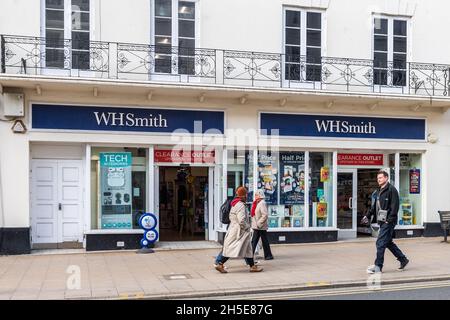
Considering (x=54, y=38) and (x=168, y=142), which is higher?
(x=54, y=38)

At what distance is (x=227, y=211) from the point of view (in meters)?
10.5

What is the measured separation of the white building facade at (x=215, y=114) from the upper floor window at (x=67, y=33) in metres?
0.03

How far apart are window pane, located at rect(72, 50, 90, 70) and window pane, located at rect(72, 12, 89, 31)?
2.15 feet

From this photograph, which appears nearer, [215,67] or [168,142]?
[168,142]

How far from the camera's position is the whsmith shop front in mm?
13188

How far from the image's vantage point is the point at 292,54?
48.1 ft

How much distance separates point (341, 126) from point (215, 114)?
145 inches

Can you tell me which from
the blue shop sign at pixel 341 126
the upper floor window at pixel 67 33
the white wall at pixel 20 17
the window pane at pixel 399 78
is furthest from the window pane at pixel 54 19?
the window pane at pixel 399 78

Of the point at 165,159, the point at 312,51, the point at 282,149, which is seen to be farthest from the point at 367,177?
the point at 165,159

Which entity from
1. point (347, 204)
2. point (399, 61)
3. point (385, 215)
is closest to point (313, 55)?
point (399, 61)

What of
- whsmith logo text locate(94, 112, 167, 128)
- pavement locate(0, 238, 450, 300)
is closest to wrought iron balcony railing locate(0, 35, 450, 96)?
whsmith logo text locate(94, 112, 167, 128)

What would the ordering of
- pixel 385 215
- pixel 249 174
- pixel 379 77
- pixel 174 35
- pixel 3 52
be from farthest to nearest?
pixel 379 77 → pixel 249 174 → pixel 174 35 → pixel 3 52 → pixel 385 215

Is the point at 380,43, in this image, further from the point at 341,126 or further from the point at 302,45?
the point at 341,126

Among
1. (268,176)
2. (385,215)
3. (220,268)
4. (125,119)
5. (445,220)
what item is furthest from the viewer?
(268,176)
